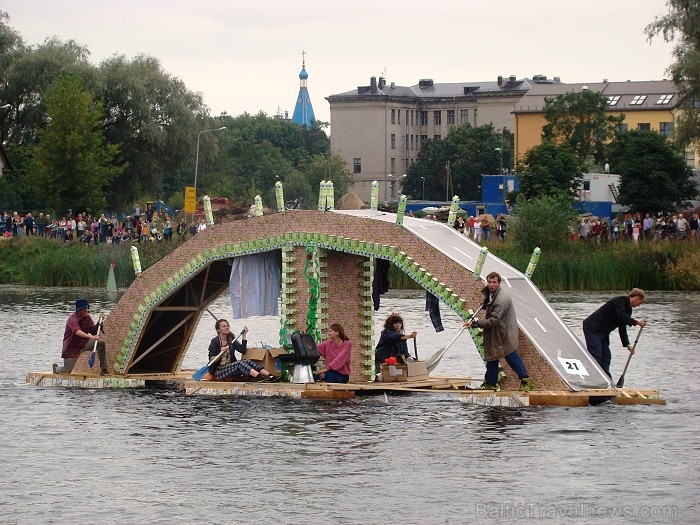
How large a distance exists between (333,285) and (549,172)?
5220 centimetres

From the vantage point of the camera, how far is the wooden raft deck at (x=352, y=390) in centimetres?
2319

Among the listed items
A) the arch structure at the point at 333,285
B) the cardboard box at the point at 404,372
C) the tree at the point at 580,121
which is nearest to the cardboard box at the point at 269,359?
the arch structure at the point at 333,285

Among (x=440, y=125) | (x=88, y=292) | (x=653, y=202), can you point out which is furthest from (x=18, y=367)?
(x=440, y=125)

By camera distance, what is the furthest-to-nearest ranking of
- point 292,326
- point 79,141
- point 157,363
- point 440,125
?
point 440,125 < point 79,141 < point 157,363 < point 292,326

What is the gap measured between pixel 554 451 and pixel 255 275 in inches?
282

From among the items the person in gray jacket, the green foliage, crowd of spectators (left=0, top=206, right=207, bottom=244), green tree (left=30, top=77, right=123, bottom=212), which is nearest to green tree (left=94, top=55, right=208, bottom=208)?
green tree (left=30, top=77, right=123, bottom=212)

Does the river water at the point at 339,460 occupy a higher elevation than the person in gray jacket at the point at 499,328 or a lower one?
lower

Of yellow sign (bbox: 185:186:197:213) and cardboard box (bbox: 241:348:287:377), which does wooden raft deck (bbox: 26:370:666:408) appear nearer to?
cardboard box (bbox: 241:348:287:377)

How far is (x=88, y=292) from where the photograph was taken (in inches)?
2099

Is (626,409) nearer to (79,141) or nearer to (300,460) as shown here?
(300,460)

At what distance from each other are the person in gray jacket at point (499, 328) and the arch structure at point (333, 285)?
0.86 feet

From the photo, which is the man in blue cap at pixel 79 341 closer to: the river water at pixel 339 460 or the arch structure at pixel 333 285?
the arch structure at pixel 333 285

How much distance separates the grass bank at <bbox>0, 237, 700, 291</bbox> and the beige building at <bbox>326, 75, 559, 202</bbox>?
97.0m

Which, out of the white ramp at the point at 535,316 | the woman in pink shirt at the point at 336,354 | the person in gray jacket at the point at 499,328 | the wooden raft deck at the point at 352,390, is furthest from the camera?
the woman in pink shirt at the point at 336,354
